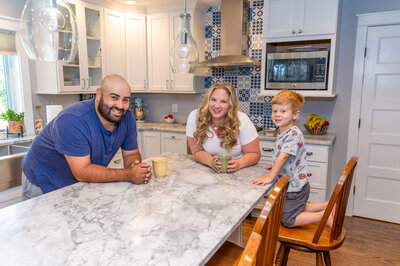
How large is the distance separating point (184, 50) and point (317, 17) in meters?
1.87

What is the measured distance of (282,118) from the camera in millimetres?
1828

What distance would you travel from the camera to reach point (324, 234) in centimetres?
158

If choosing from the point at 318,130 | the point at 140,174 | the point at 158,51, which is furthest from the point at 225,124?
the point at 158,51

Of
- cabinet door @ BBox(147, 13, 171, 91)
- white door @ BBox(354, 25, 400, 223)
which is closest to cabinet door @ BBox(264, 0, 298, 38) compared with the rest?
white door @ BBox(354, 25, 400, 223)

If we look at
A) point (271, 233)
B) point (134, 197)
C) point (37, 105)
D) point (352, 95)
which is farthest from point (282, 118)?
point (37, 105)

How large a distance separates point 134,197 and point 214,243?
1.64ft

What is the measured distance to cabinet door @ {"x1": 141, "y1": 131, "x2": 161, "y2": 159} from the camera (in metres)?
3.88

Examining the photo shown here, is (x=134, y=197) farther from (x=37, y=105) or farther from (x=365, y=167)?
(x=365, y=167)

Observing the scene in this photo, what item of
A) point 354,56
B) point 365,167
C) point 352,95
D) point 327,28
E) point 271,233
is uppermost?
point 327,28

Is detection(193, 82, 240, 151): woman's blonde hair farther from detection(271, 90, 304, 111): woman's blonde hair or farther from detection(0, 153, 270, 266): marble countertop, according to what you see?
detection(0, 153, 270, 266): marble countertop

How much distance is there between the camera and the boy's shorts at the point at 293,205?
161cm

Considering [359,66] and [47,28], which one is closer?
[47,28]

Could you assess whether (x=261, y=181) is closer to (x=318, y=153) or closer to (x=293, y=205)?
(x=293, y=205)

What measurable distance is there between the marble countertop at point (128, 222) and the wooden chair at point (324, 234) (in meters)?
0.31
